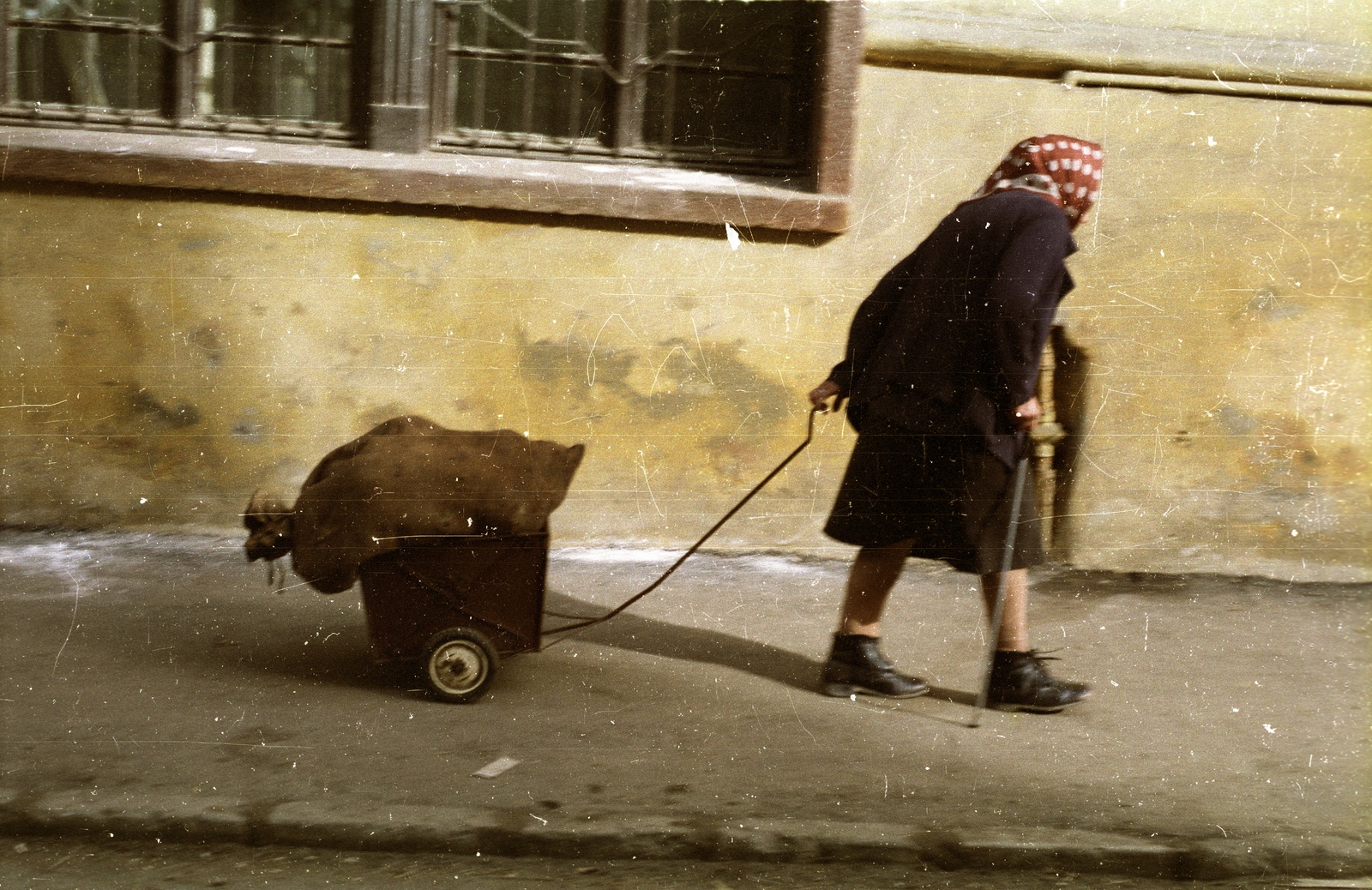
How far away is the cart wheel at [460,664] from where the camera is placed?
351 centimetres

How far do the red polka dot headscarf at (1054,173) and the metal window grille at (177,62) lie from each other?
2137 millimetres

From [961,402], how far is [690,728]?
1295 millimetres

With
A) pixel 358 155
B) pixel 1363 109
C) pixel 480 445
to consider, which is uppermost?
pixel 1363 109

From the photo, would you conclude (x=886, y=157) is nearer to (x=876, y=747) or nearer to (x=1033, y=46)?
(x=1033, y=46)

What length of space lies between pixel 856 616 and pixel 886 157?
4.98 feet

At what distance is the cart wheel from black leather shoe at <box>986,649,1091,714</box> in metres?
1.60

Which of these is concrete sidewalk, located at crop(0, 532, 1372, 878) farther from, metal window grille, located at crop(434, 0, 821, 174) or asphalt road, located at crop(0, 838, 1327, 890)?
metal window grille, located at crop(434, 0, 821, 174)

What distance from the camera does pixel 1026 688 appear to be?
371cm

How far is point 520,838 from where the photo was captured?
3.01 metres

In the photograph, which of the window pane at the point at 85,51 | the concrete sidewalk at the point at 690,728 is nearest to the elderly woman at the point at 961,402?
the concrete sidewalk at the point at 690,728

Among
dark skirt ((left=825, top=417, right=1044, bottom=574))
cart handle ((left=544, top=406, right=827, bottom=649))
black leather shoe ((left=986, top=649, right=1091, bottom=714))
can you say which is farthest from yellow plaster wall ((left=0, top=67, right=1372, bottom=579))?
black leather shoe ((left=986, top=649, right=1091, bottom=714))

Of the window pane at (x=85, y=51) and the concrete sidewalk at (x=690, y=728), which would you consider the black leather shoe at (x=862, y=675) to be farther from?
the window pane at (x=85, y=51)

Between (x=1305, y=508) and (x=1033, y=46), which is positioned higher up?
(x=1033, y=46)

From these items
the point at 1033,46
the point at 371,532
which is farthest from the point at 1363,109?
the point at 371,532
